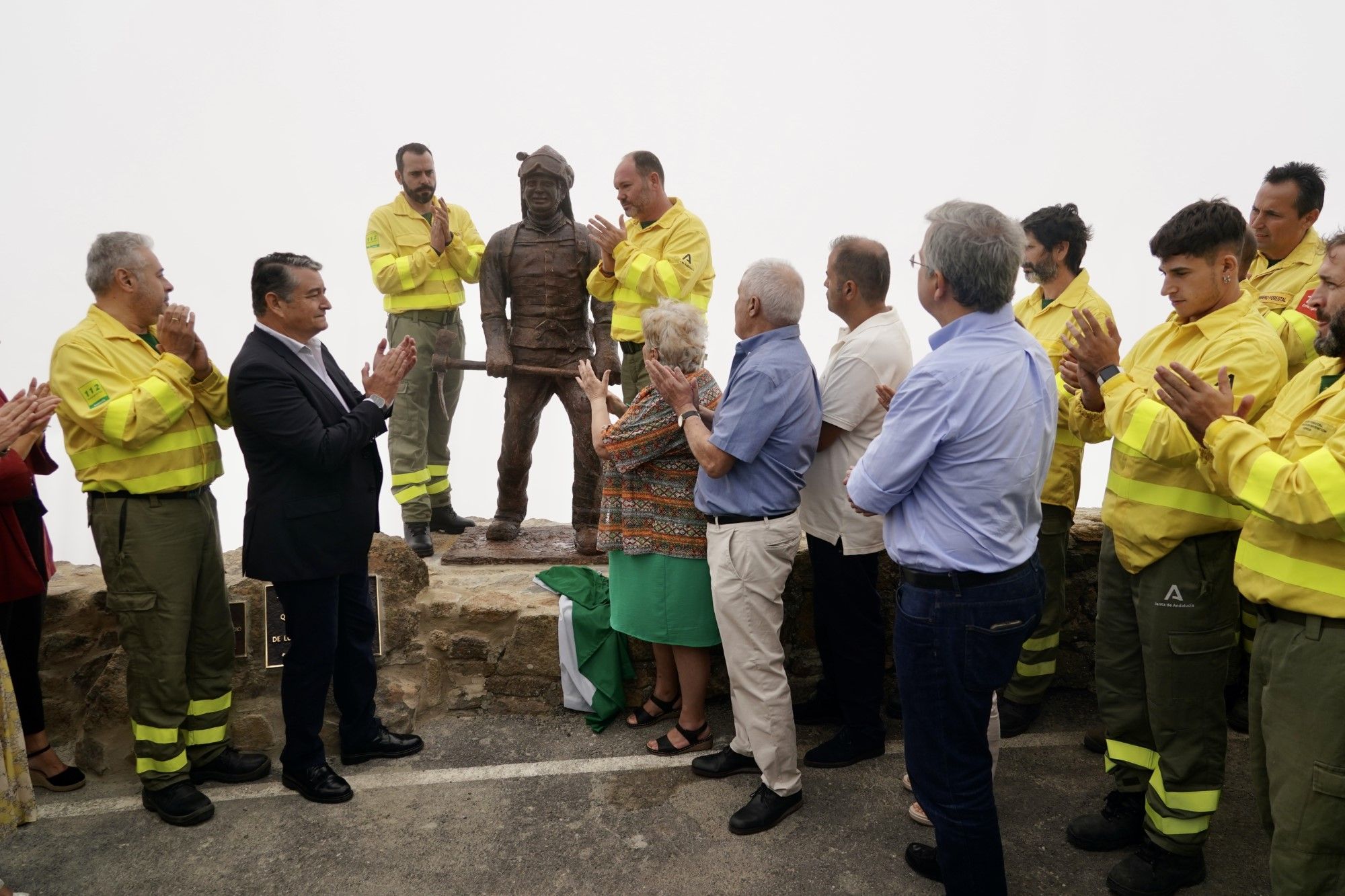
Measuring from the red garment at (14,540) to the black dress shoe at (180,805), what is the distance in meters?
0.84

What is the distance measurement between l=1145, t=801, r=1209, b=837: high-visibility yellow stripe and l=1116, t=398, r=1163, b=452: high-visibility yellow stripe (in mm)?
1126

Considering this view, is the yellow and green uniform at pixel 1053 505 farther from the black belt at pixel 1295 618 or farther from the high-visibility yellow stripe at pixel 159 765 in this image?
the high-visibility yellow stripe at pixel 159 765

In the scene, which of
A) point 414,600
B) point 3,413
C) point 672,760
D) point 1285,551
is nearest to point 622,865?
point 672,760

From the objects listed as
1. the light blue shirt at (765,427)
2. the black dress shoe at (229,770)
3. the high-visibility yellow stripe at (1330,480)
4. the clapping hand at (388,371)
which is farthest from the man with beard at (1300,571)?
the black dress shoe at (229,770)

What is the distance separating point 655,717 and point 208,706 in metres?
1.72

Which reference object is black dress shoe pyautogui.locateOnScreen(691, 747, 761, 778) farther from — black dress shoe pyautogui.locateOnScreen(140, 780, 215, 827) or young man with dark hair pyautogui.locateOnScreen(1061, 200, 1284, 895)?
black dress shoe pyautogui.locateOnScreen(140, 780, 215, 827)

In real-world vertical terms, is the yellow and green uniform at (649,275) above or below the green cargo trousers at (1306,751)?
above

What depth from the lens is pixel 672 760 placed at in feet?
11.8

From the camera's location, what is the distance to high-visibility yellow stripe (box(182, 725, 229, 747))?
3463mm

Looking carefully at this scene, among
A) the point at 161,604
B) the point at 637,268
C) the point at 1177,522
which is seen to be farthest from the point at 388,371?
the point at 1177,522

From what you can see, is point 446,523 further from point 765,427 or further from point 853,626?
point 765,427

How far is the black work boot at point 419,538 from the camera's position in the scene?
5.07m

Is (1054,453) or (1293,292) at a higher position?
(1293,292)

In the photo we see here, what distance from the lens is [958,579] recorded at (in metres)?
2.30
